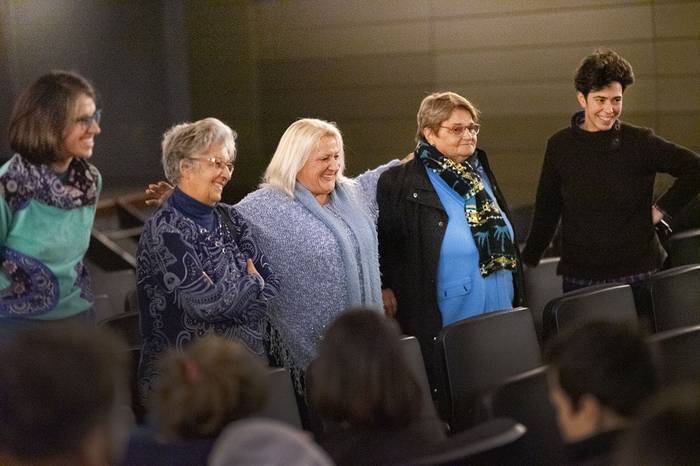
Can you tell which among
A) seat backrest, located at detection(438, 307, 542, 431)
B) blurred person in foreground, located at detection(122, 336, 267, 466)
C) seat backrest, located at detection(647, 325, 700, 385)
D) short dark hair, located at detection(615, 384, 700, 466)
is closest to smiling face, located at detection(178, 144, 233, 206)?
seat backrest, located at detection(438, 307, 542, 431)

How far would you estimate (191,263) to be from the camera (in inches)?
134

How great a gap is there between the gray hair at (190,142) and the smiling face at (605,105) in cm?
169

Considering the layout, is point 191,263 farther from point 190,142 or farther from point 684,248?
point 684,248

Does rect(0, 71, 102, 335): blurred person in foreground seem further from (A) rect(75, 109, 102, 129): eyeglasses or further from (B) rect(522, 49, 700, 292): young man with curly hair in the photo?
(B) rect(522, 49, 700, 292): young man with curly hair

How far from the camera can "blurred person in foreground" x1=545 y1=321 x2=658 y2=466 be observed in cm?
220

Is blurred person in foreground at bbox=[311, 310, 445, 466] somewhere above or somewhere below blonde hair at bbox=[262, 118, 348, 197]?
below

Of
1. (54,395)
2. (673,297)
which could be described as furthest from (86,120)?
(673,297)

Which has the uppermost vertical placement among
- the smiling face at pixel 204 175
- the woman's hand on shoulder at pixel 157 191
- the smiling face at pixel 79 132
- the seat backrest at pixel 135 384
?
the smiling face at pixel 79 132

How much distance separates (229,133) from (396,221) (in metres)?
0.98

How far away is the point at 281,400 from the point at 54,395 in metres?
1.37

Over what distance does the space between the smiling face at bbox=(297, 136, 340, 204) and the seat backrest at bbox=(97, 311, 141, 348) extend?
2.73 feet

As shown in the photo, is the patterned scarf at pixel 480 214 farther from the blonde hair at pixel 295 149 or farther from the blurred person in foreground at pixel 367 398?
the blurred person in foreground at pixel 367 398

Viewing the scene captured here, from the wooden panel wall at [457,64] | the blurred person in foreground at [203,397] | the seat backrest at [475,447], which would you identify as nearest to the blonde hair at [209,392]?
the blurred person in foreground at [203,397]

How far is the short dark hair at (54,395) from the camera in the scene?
1646 millimetres
